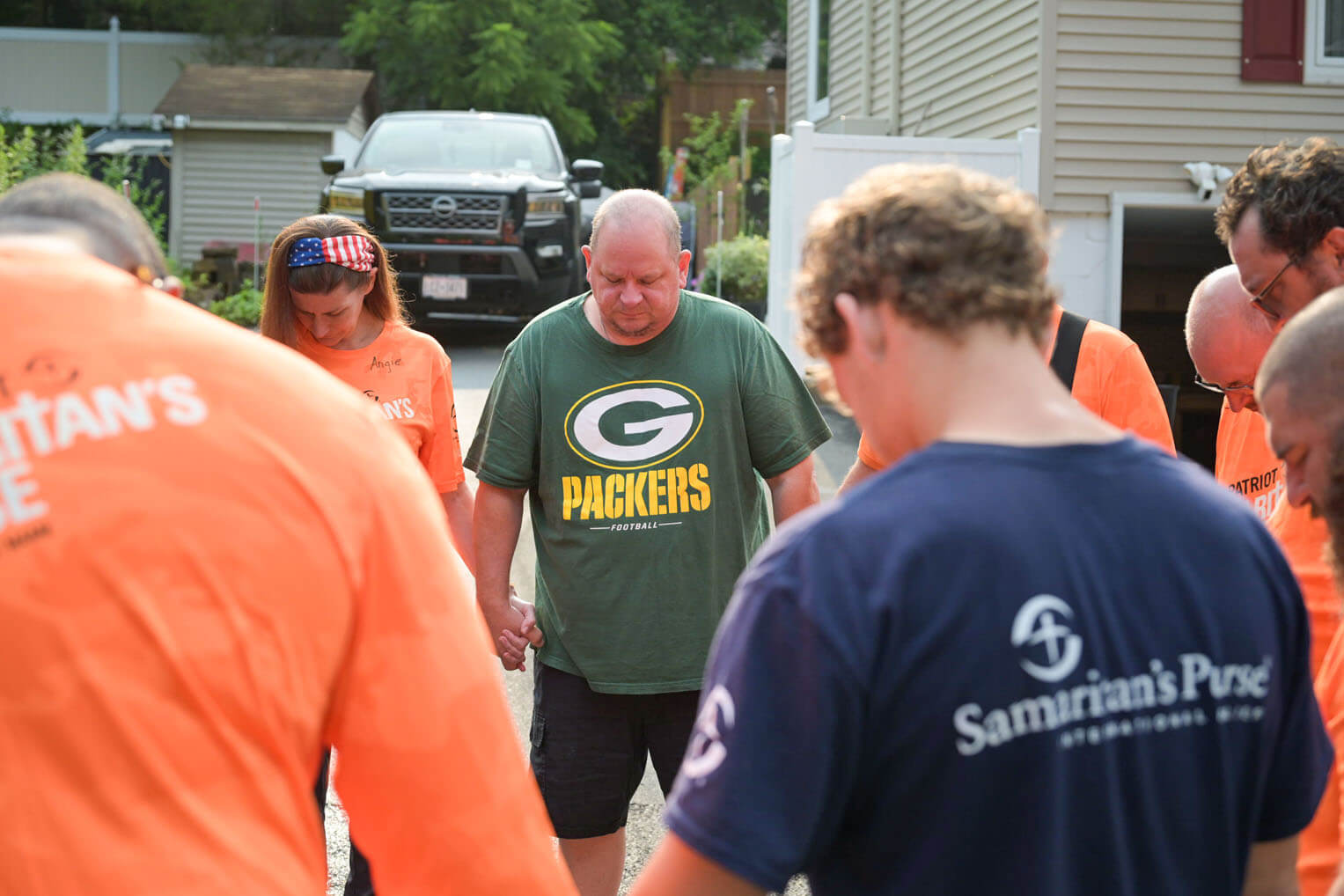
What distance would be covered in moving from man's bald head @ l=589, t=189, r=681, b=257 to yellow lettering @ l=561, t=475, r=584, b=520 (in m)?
0.65

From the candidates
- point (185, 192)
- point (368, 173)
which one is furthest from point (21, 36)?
point (368, 173)

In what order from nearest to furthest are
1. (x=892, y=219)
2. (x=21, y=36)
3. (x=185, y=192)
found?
(x=892, y=219), (x=185, y=192), (x=21, y=36)

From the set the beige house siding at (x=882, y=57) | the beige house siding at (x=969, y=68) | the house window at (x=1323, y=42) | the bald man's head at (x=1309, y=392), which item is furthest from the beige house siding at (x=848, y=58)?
the bald man's head at (x=1309, y=392)

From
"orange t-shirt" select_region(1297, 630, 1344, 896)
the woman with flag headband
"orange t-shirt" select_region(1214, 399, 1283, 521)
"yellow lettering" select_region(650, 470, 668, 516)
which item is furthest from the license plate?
"orange t-shirt" select_region(1297, 630, 1344, 896)

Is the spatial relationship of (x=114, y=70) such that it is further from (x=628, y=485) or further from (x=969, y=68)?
(x=628, y=485)

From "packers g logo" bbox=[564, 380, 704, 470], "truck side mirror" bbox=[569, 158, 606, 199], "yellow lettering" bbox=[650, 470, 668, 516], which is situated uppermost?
"truck side mirror" bbox=[569, 158, 606, 199]

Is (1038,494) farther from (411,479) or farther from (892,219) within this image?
(411,479)

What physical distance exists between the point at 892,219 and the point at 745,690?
515mm

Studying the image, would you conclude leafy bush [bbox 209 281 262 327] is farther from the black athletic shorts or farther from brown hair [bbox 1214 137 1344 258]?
brown hair [bbox 1214 137 1344 258]

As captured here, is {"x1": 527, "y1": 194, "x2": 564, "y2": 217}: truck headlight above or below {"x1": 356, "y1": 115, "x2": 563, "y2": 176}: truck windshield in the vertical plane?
below

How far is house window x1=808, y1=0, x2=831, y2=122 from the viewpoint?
16828mm

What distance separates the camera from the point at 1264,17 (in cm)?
1093

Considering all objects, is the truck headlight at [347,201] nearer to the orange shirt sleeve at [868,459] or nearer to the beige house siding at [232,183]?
the orange shirt sleeve at [868,459]

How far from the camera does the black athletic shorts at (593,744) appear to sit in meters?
3.82
